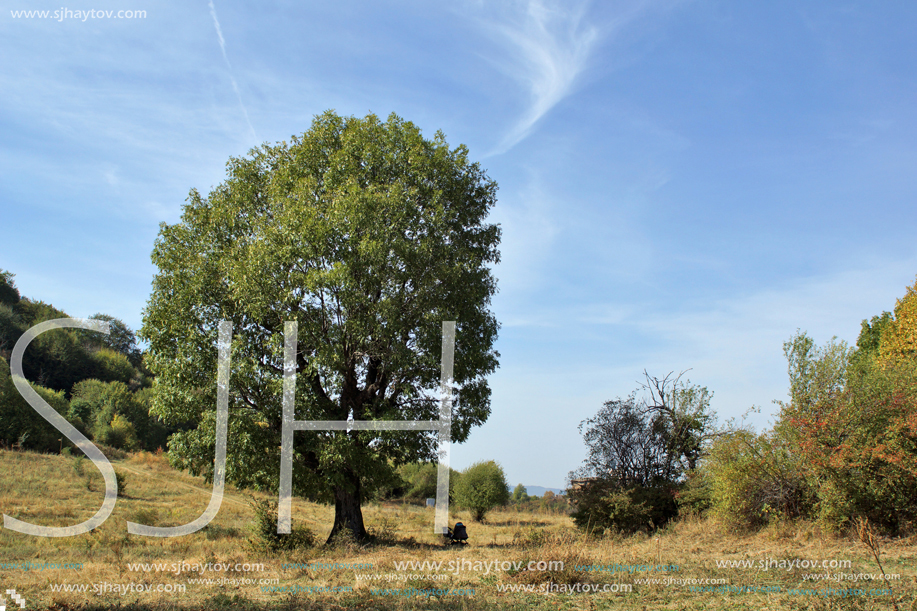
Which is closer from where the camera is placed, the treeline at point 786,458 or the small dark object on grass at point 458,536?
the treeline at point 786,458

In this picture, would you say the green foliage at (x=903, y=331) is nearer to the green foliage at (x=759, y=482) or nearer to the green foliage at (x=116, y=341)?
the green foliage at (x=759, y=482)

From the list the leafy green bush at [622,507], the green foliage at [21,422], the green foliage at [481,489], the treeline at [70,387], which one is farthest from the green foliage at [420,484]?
the leafy green bush at [622,507]

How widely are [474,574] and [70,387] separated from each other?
7872 cm

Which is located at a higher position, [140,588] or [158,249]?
[158,249]

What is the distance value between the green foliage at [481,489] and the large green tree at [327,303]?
849 inches

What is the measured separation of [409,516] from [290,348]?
2433cm

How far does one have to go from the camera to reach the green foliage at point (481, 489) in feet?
119

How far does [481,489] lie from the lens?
36.6m

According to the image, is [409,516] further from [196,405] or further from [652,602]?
[652,602]

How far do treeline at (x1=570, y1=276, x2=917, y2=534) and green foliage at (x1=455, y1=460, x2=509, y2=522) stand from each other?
13.9 m

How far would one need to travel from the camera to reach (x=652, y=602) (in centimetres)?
847

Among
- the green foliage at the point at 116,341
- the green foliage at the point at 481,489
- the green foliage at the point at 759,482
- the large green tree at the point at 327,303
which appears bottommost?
the green foliage at the point at 481,489

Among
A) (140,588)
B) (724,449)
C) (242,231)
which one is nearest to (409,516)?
(724,449)

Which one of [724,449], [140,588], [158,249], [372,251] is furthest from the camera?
[724,449]
